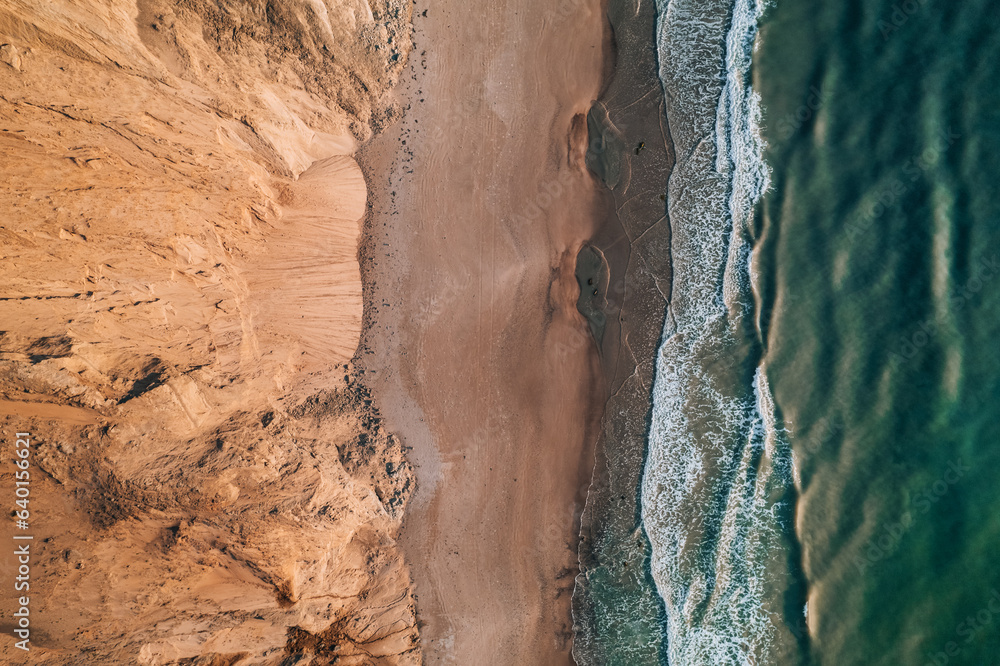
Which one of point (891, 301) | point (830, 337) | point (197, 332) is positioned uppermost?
point (891, 301)

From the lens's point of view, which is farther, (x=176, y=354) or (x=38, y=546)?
(x=176, y=354)

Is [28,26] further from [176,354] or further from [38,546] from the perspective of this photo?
[38,546]

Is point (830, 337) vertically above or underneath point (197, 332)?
underneath

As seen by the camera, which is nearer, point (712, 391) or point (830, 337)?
point (712, 391)

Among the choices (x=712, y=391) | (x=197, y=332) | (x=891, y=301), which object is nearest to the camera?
(x=197, y=332)

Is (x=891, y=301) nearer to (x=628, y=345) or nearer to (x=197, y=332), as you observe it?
(x=628, y=345)

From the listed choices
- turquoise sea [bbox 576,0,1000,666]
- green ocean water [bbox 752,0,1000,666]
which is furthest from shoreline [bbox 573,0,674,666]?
green ocean water [bbox 752,0,1000,666]

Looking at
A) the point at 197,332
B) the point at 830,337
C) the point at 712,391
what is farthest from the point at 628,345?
the point at 197,332

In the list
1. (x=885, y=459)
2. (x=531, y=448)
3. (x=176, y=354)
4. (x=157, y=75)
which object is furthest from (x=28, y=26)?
(x=885, y=459)
